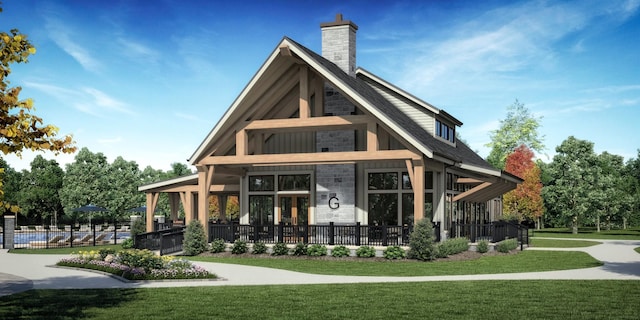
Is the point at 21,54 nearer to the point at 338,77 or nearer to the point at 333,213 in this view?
the point at 338,77

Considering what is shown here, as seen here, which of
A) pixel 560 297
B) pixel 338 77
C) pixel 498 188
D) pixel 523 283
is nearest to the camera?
pixel 560 297

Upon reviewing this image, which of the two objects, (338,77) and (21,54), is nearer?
(21,54)

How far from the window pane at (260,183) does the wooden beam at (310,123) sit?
126 inches

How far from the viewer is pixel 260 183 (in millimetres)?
29469

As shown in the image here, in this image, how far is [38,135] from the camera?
981 cm

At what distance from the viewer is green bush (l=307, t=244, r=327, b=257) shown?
2498cm

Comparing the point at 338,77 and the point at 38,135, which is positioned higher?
the point at 338,77

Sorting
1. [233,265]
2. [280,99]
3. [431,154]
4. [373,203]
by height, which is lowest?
[233,265]

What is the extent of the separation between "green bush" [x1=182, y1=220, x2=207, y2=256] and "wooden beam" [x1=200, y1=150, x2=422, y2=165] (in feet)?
8.74

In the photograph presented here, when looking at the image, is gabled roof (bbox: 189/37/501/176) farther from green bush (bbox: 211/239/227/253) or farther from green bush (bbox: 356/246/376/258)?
green bush (bbox: 356/246/376/258)

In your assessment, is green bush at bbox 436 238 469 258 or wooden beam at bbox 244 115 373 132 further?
wooden beam at bbox 244 115 373 132

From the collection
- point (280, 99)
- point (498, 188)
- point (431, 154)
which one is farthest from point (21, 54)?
point (498, 188)

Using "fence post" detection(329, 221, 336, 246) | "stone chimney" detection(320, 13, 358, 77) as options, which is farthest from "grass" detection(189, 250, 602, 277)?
"stone chimney" detection(320, 13, 358, 77)

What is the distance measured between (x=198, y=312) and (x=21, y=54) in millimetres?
5788
